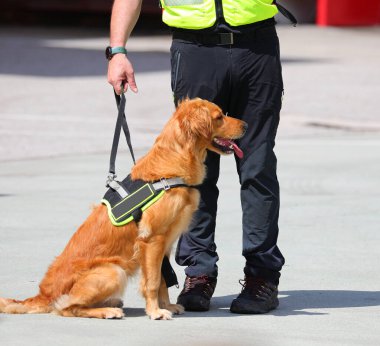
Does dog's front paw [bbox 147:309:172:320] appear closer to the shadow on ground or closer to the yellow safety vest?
the shadow on ground

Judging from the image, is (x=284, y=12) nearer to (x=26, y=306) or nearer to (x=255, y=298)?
(x=255, y=298)

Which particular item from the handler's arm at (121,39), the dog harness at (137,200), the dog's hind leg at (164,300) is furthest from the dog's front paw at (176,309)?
the handler's arm at (121,39)

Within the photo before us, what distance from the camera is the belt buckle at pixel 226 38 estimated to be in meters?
5.88

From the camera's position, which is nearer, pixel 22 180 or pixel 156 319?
pixel 156 319

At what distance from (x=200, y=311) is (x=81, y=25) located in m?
27.4

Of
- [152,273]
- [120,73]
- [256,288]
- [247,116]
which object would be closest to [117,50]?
[120,73]

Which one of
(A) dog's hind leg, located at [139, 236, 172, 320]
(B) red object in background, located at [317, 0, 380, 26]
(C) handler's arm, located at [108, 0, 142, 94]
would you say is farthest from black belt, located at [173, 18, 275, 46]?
(B) red object in background, located at [317, 0, 380, 26]

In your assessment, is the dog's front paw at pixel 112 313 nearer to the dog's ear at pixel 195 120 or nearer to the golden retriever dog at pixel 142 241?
the golden retriever dog at pixel 142 241

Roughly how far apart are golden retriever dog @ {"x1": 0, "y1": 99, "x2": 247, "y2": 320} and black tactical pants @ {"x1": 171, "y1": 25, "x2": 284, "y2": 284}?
265 millimetres

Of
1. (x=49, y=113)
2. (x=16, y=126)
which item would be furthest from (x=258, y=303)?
(x=49, y=113)

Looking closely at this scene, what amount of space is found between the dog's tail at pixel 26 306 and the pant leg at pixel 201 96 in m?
0.88

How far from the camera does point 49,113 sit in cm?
1534

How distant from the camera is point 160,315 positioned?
18.6 ft

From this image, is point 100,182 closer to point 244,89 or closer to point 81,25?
point 244,89
